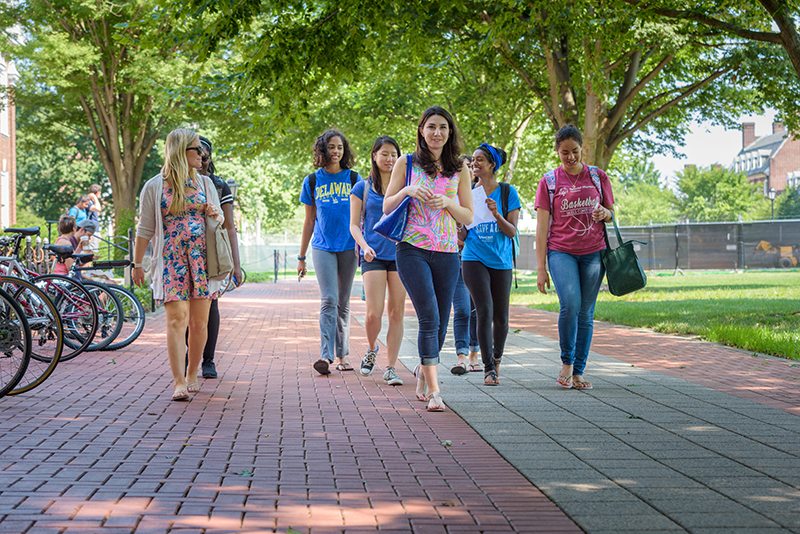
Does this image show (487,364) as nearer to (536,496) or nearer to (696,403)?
(696,403)

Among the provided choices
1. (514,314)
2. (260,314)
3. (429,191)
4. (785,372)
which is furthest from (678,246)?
(429,191)

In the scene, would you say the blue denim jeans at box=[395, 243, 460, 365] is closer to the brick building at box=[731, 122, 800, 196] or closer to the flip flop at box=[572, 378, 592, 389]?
the flip flop at box=[572, 378, 592, 389]

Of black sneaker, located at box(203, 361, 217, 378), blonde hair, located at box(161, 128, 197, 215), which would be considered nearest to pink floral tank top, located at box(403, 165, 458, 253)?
blonde hair, located at box(161, 128, 197, 215)

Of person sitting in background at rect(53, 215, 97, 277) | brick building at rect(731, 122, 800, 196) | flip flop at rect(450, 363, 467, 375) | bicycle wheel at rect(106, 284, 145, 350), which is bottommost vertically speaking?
flip flop at rect(450, 363, 467, 375)

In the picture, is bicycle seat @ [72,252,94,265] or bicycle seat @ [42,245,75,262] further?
bicycle seat @ [72,252,94,265]

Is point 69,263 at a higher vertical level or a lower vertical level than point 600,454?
higher

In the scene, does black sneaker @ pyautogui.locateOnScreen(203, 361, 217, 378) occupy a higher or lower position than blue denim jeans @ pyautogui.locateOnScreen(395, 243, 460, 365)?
lower

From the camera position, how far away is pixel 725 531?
2967 millimetres

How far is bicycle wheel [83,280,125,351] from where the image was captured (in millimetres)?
8508

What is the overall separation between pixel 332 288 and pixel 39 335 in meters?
2.42

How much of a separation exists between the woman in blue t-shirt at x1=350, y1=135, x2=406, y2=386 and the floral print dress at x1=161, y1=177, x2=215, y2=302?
4.25 feet

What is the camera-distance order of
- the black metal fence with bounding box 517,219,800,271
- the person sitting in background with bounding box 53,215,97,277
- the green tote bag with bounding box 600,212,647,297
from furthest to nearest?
the black metal fence with bounding box 517,219,800,271 < the person sitting in background with bounding box 53,215,97,277 < the green tote bag with bounding box 600,212,647,297

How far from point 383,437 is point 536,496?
1310 mm

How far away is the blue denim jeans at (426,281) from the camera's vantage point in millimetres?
5211
